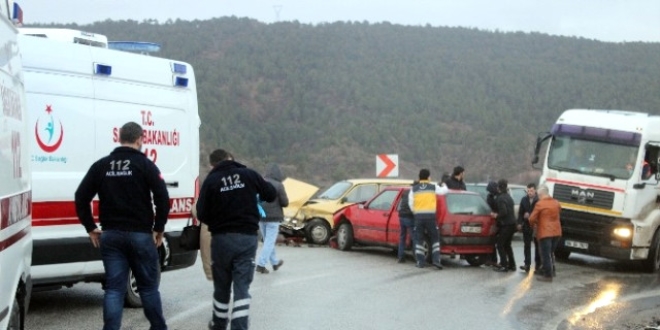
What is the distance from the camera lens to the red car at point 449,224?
1697 centimetres

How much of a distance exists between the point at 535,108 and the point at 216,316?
64962 mm

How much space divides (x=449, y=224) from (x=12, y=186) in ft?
37.7

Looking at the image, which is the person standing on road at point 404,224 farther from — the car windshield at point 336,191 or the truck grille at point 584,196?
the car windshield at point 336,191

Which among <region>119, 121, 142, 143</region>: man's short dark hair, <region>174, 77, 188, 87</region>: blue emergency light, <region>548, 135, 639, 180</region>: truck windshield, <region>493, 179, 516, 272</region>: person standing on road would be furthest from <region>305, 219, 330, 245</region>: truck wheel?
<region>119, 121, 142, 143</region>: man's short dark hair

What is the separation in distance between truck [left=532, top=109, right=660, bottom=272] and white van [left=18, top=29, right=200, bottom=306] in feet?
31.5

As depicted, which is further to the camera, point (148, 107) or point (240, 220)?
point (148, 107)

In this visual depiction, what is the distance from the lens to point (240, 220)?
8406mm

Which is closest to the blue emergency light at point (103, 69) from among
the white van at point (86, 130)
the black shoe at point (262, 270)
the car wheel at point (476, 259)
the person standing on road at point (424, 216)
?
the white van at point (86, 130)

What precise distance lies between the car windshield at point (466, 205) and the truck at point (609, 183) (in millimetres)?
2127

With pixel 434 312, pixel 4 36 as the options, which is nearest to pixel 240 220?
pixel 4 36

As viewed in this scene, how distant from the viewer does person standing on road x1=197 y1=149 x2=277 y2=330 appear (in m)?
8.40

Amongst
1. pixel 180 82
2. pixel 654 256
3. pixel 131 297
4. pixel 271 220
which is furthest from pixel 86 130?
pixel 654 256

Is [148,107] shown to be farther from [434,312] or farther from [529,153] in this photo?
[529,153]

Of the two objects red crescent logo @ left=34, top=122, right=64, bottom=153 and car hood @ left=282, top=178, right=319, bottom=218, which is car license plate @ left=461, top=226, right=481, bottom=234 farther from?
red crescent logo @ left=34, top=122, right=64, bottom=153
